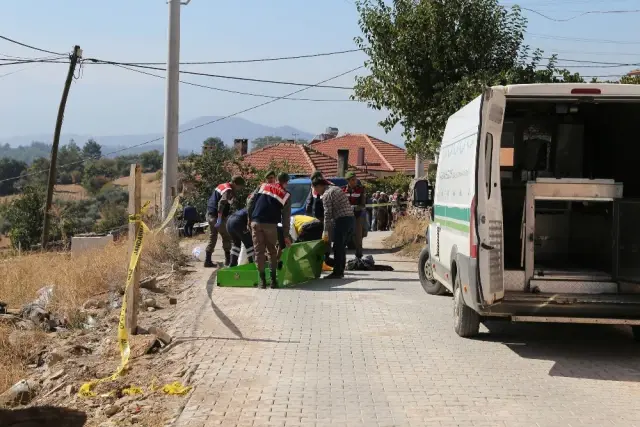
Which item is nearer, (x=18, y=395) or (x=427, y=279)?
(x=18, y=395)

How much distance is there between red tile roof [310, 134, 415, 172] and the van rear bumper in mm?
41205

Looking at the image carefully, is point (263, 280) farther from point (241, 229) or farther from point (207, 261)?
point (207, 261)

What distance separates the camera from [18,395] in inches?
304

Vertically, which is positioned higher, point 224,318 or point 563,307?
Answer: point 563,307

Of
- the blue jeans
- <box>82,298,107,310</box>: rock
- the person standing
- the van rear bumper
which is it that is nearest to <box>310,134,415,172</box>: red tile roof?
the blue jeans

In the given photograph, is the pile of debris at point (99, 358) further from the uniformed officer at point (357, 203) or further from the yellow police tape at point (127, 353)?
the uniformed officer at point (357, 203)

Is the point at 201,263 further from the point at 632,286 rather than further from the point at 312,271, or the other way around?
the point at 632,286

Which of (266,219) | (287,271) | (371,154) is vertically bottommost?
(287,271)

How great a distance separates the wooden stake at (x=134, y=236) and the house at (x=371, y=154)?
38.5m

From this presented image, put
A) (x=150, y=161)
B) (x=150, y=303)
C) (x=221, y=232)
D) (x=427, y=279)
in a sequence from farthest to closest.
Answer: (x=150, y=161) < (x=221, y=232) < (x=427, y=279) < (x=150, y=303)

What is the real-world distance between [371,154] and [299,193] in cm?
3576

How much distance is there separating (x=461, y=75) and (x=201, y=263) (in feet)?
21.9

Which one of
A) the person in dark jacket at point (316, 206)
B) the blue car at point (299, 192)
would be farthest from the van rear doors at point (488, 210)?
the blue car at point (299, 192)

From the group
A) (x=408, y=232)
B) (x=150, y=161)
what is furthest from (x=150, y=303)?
(x=150, y=161)
